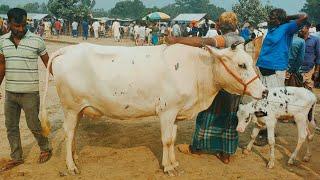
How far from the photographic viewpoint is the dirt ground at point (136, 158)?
5.70 metres

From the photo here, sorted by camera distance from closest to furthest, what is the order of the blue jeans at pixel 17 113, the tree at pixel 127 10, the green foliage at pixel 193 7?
the blue jeans at pixel 17 113 < the tree at pixel 127 10 < the green foliage at pixel 193 7

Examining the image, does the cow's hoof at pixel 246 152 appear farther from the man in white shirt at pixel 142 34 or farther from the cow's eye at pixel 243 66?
the man in white shirt at pixel 142 34

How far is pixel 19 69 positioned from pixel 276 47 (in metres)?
3.81

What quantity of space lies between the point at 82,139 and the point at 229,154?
8.37 ft

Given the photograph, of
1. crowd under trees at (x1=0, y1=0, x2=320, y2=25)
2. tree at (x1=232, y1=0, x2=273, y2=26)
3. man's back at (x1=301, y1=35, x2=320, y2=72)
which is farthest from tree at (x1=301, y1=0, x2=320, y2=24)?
man's back at (x1=301, y1=35, x2=320, y2=72)

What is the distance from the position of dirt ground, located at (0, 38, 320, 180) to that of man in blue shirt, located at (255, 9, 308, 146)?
1202 millimetres

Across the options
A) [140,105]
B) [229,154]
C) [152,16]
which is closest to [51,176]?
[140,105]

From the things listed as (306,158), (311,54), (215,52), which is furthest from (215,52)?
(311,54)

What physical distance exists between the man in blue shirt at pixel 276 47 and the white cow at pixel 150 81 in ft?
4.50

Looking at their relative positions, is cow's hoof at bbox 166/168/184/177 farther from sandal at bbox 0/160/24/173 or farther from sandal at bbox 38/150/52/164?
sandal at bbox 0/160/24/173

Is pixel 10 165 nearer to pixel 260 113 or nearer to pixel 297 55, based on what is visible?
pixel 260 113

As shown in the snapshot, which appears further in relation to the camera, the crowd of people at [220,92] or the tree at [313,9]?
the tree at [313,9]

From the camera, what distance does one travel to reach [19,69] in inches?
218

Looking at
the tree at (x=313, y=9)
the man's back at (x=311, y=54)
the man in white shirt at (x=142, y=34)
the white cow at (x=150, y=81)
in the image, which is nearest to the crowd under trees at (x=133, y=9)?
the tree at (x=313, y=9)
